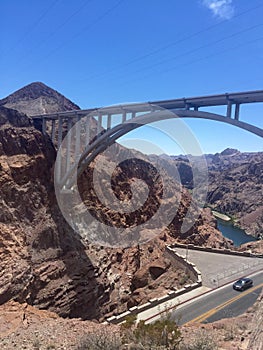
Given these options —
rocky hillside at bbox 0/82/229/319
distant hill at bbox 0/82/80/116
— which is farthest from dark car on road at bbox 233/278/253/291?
distant hill at bbox 0/82/80/116

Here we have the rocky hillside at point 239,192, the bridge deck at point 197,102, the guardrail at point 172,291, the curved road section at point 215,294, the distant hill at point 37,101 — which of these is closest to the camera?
the curved road section at point 215,294

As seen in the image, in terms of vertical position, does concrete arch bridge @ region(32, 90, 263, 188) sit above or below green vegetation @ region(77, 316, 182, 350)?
above

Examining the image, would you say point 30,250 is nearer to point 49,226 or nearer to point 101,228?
point 49,226

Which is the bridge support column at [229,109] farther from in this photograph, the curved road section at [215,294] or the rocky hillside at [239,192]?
the rocky hillside at [239,192]

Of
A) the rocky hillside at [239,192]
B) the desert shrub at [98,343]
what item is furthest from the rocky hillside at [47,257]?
the rocky hillside at [239,192]

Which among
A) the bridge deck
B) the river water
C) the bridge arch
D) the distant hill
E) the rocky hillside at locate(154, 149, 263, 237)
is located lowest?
the river water

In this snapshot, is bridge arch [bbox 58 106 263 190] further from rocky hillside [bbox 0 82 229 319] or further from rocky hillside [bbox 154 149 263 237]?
rocky hillside [bbox 154 149 263 237]
